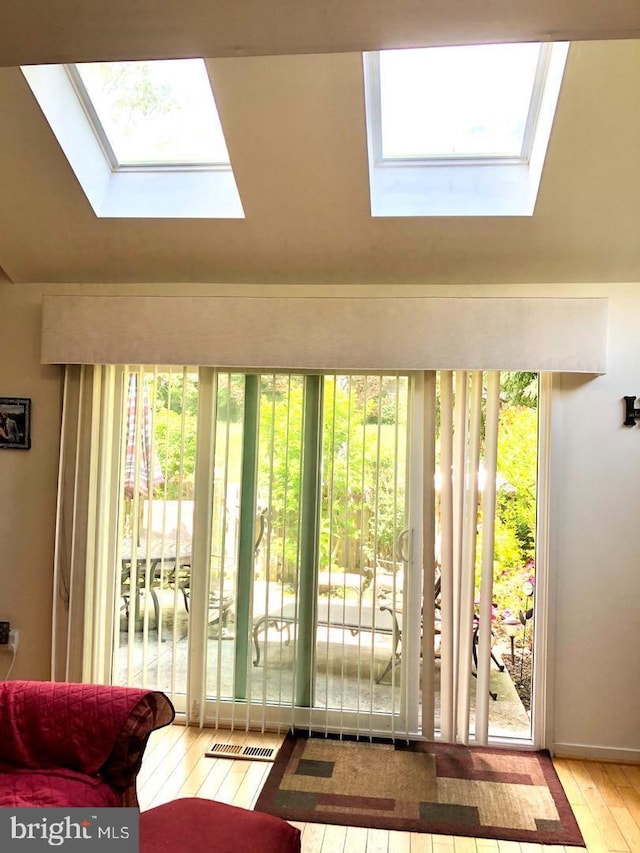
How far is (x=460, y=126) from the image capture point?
9.52 ft

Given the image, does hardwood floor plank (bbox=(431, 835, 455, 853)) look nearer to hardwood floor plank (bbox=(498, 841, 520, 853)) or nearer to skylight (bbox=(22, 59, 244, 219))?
hardwood floor plank (bbox=(498, 841, 520, 853))

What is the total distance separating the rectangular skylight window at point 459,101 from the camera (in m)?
2.65

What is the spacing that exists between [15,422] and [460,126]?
2.66 m

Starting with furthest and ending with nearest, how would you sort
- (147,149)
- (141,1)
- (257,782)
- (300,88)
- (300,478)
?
(300,478) < (147,149) < (257,782) < (300,88) < (141,1)

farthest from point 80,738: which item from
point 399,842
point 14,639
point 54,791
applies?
point 14,639

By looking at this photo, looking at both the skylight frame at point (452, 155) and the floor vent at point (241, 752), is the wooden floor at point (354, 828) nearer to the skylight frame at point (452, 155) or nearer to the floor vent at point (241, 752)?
the floor vent at point (241, 752)

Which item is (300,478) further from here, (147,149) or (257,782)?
(147,149)

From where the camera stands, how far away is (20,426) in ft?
11.6

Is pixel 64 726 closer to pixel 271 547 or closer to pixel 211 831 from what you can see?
pixel 211 831

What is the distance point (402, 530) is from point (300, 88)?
6.70 ft

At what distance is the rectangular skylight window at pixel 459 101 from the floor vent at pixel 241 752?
9.30 feet

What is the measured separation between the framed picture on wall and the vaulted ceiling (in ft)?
2.18

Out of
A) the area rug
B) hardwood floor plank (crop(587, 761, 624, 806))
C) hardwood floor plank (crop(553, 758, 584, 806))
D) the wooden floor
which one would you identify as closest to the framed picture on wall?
the wooden floor

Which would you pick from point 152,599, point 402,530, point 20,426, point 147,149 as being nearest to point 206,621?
point 152,599
